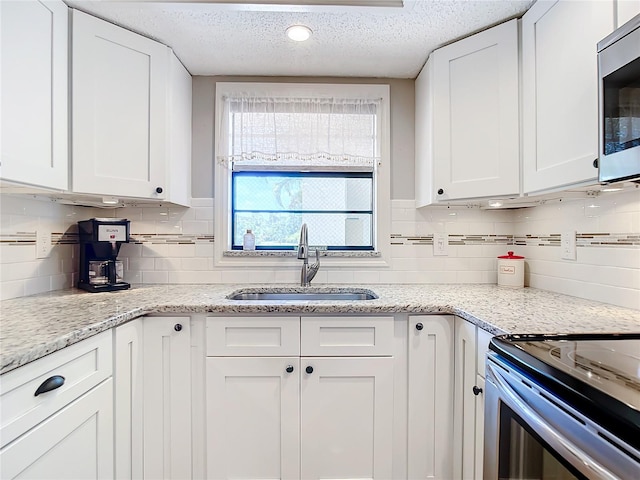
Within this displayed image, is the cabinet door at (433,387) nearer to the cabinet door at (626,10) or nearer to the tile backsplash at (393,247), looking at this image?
the tile backsplash at (393,247)

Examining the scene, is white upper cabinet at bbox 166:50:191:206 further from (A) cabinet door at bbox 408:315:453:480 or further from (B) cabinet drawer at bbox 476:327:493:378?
(B) cabinet drawer at bbox 476:327:493:378

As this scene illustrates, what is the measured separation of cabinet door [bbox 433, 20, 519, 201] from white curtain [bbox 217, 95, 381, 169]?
1.45 feet

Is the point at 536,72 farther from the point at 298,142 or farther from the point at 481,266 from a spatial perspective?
the point at 298,142

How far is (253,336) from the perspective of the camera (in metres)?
1.44

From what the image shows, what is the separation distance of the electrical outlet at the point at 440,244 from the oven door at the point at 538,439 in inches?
46.3

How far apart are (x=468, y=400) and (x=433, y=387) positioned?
148 millimetres

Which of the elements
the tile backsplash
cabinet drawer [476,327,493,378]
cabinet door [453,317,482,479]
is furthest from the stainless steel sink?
cabinet drawer [476,327,493,378]

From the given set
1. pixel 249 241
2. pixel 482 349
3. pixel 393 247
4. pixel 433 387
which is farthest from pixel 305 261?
pixel 482 349

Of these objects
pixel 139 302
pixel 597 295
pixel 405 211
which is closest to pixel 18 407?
pixel 139 302

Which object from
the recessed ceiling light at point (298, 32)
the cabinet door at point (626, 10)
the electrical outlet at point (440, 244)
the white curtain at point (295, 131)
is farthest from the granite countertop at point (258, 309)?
the recessed ceiling light at point (298, 32)

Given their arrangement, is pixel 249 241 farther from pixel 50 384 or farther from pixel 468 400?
pixel 468 400

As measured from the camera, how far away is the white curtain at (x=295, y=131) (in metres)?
2.05

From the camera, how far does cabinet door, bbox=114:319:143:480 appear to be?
49.4 inches

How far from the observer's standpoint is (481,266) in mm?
2078
